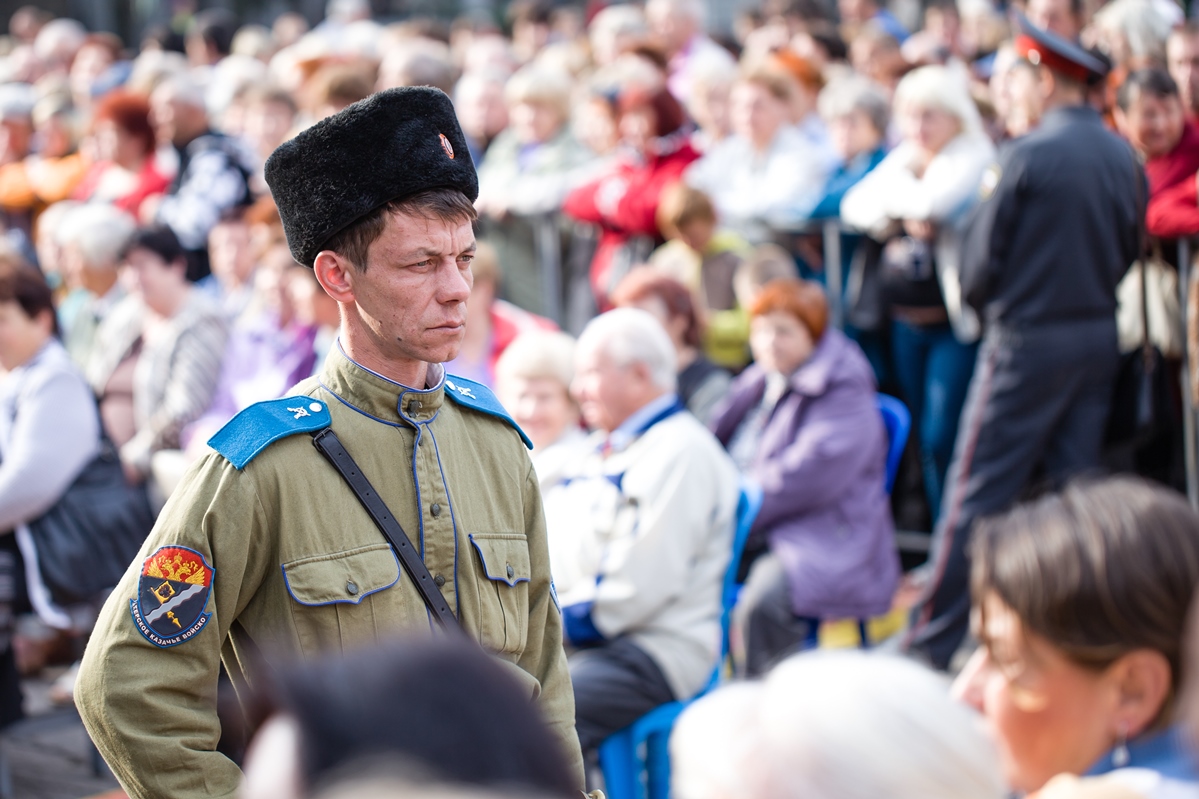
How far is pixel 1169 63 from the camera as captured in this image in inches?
216

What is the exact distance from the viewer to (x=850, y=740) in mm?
1298

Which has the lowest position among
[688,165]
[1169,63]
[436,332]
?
[688,165]

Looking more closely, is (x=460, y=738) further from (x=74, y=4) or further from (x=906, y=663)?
(x=74, y=4)

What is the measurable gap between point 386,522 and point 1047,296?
3.26 metres

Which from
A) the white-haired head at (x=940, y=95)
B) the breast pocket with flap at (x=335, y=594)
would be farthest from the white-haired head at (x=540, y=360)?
the breast pocket with flap at (x=335, y=594)

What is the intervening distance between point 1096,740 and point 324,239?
1.34 metres

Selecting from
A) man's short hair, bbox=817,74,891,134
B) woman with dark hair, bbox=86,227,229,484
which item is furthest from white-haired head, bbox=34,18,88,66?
man's short hair, bbox=817,74,891,134

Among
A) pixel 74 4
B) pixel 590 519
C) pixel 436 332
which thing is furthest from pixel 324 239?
pixel 74 4

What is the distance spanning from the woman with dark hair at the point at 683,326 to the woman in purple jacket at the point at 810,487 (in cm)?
33

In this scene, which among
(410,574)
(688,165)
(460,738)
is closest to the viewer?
(460,738)

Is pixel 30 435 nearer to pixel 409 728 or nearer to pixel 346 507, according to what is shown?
pixel 346 507

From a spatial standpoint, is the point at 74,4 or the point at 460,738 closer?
the point at 460,738

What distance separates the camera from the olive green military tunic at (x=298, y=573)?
6.49ft

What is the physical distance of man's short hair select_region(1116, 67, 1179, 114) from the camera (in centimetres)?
504
